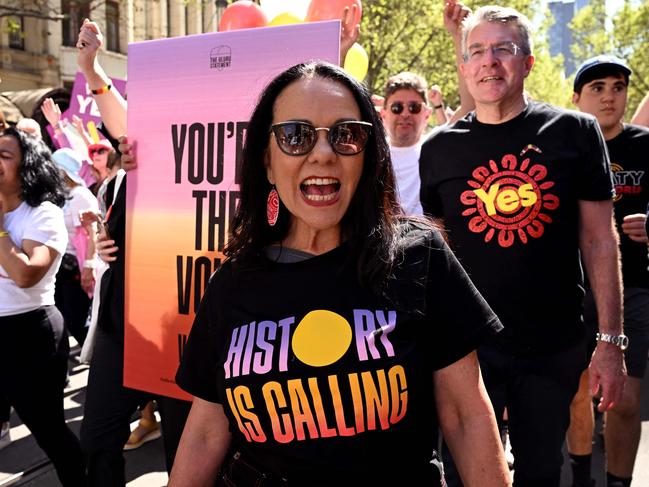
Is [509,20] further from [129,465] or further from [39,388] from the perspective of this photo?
[129,465]

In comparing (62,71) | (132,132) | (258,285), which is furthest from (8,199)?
(62,71)

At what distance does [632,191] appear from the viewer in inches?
140

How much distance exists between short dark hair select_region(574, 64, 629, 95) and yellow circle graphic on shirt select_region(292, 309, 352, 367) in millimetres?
2846

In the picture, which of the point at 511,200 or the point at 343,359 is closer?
the point at 343,359

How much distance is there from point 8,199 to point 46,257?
41 cm

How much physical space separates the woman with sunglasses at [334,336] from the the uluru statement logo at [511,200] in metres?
0.88

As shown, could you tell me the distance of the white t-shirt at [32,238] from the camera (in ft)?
10.4

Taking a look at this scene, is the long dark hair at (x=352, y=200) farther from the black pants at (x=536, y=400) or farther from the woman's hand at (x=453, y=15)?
the woman's hand at (x=453, y=15)

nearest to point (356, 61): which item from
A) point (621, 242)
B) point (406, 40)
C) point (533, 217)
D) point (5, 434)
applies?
point (533, 217)

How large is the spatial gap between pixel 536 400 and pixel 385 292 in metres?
1.25

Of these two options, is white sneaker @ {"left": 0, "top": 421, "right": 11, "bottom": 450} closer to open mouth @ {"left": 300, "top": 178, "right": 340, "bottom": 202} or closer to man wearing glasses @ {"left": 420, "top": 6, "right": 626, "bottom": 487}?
man wearing glasses @ {"left": 420, "top": 6, "right": 626, "bottom": 487}

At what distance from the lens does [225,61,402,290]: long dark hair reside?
157 centimetres

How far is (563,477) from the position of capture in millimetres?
3740

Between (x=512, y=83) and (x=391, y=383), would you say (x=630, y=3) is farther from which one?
(x=391, y=383)
